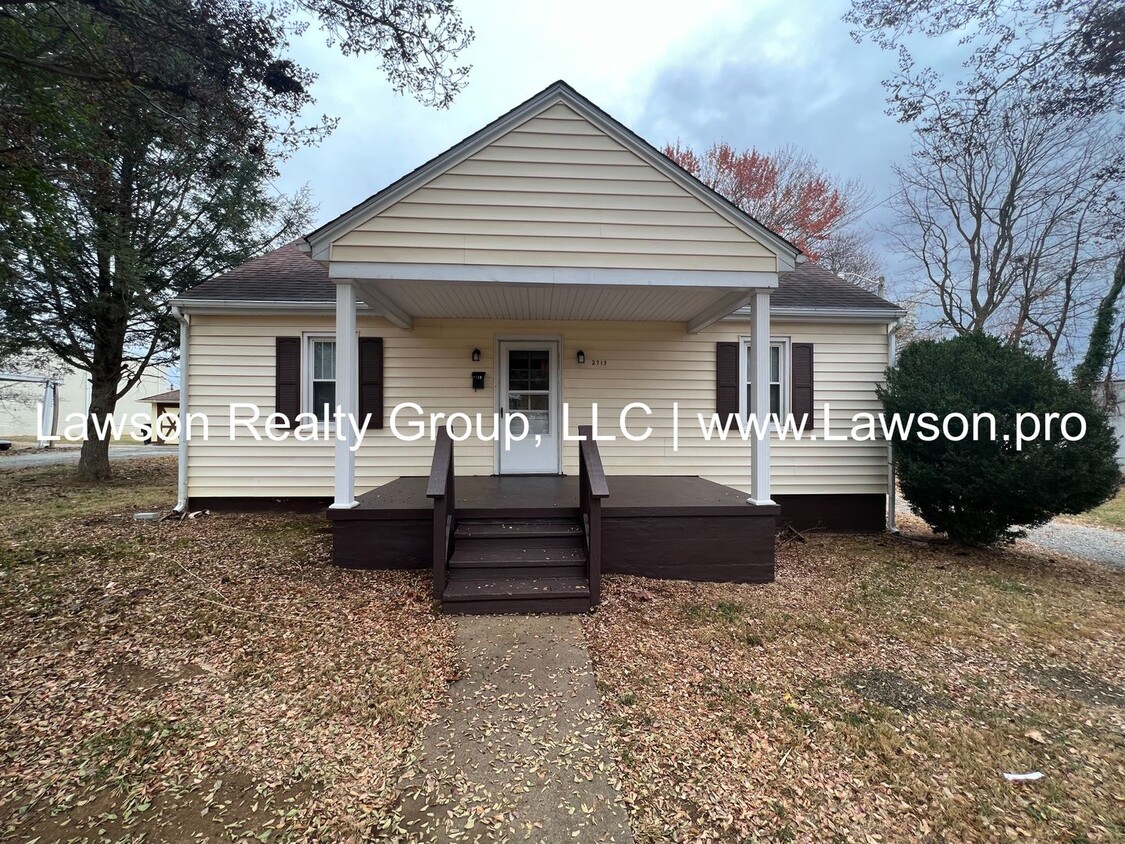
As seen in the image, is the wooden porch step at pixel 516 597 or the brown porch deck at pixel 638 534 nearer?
the wooden porch step at pixel 516 597

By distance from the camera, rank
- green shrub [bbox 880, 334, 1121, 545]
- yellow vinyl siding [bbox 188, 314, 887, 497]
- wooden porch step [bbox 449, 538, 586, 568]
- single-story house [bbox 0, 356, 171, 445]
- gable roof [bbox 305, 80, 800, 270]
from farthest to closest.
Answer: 1. single-story house [bbox 0, 356, 171, 445]
2. yellow vinyl siding [bbox 188, 314, 887, 497]
3. green shrub [bbox 880, 334, 1121, 545]
4. gable roof [bbox 305, 80, 800, 270]
5. wooden porch step [bbox 449, 538, 586, 568]

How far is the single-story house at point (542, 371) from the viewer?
176 inches

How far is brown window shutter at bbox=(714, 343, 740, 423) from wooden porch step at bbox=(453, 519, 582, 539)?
331cm

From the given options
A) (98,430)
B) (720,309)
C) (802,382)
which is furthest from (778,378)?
(98,430)

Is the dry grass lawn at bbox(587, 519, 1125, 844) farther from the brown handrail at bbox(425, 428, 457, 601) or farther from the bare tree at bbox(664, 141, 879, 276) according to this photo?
the bare tree at bbox(664, 141, 879, 276)

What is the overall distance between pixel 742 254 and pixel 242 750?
5174 mm

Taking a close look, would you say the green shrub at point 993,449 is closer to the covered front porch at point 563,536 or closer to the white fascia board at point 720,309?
the white fascia board at point 720,309

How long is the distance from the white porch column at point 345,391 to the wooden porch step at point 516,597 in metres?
1.41

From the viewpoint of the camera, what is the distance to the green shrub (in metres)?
5.17

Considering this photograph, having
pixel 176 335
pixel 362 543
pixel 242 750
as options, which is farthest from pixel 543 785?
pixel 176 335

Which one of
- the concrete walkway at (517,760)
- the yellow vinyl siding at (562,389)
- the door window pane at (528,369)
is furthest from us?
the door window pane at (528,369)

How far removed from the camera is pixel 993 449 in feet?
18.0

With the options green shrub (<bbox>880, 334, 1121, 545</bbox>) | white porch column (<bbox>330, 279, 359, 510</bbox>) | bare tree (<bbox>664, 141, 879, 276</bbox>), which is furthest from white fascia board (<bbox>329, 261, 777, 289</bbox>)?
bare tree (<bbox>664, 141, 879, 276</bbox>)

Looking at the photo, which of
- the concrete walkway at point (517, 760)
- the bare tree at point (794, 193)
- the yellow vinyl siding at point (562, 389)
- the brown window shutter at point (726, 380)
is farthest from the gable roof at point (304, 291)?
the bare tree at point (794, 193)
